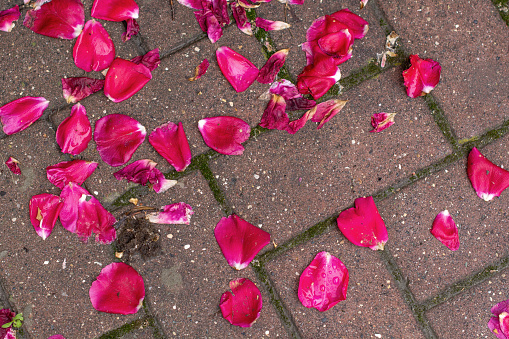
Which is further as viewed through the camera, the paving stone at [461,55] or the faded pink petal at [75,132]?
the paving stone at [461,55]

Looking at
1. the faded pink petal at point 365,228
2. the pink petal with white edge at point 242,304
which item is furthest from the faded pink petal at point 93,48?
the faded pink petal at point 365,228

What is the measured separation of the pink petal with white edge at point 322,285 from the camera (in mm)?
1736

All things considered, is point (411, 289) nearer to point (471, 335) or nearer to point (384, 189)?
point (471, 335)

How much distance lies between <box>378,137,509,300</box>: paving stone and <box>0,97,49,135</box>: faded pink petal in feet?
5.00

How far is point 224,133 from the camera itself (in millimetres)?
1737

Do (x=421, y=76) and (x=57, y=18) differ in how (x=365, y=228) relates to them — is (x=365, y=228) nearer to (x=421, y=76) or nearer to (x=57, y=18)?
(x=421, y=76)

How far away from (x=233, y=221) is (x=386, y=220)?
665 mm

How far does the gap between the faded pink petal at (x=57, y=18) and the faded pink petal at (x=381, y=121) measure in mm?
1295

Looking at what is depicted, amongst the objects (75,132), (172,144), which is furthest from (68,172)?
(172,144)

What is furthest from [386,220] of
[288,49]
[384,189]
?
[288,49]

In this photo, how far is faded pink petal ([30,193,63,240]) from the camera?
5.57 ft

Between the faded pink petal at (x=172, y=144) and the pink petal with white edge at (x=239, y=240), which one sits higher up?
the faded pink petal at (x=172, y=144)

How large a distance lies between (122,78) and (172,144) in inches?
13.3

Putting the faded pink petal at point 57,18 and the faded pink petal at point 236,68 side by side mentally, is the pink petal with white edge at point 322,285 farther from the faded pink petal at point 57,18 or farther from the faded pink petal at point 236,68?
the faded pink petal at point 57,18
